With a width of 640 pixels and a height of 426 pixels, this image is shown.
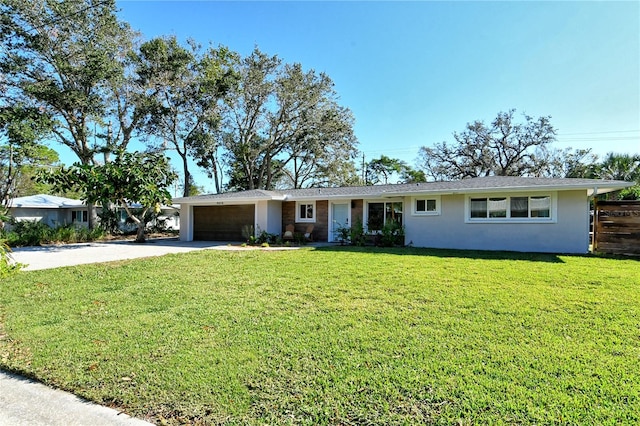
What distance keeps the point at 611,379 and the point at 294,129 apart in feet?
93.9

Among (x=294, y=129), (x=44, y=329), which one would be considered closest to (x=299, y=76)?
(x=294, y=129)

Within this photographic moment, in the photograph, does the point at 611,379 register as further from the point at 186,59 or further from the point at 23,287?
the point at 186,59

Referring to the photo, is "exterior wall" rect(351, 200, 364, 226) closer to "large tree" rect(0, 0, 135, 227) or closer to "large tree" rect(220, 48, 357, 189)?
"large tree" rect(220, 48, 357, 189)

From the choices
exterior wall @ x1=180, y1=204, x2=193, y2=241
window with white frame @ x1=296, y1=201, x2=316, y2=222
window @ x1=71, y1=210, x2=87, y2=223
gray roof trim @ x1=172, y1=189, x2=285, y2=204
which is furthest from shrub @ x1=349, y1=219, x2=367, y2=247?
window @ x1=71, y1=210, x2=87, y2=223

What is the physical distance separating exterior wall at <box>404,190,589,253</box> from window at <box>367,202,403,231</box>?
70cm

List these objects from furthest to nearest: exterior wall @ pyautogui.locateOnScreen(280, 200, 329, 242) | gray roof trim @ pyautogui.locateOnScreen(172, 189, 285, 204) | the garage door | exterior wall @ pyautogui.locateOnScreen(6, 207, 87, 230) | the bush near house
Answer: exterior wall @ pyautogui.locateOnScreen(6, 207, 87, 230)
the garage door
gray roof trim @ pyautogui.locateOnScreen(172, 189, 285, 204)
exterior wall @ pyautogui.locateOnScreen(280, 200, 329, 242)
the bush near house

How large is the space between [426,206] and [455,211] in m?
1.17

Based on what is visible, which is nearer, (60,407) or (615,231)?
(60,407)

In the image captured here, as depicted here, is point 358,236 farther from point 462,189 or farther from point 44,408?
point 44,408

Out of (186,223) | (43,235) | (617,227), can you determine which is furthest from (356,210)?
(43,235)

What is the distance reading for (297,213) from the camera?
58.9 ft

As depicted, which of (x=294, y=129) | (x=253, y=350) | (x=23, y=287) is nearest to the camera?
(x=253, y=350)

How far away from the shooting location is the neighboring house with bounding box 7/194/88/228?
2478cm

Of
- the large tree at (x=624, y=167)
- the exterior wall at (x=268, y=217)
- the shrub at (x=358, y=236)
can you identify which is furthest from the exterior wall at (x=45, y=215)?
the large tree at (x=624, y=167)
